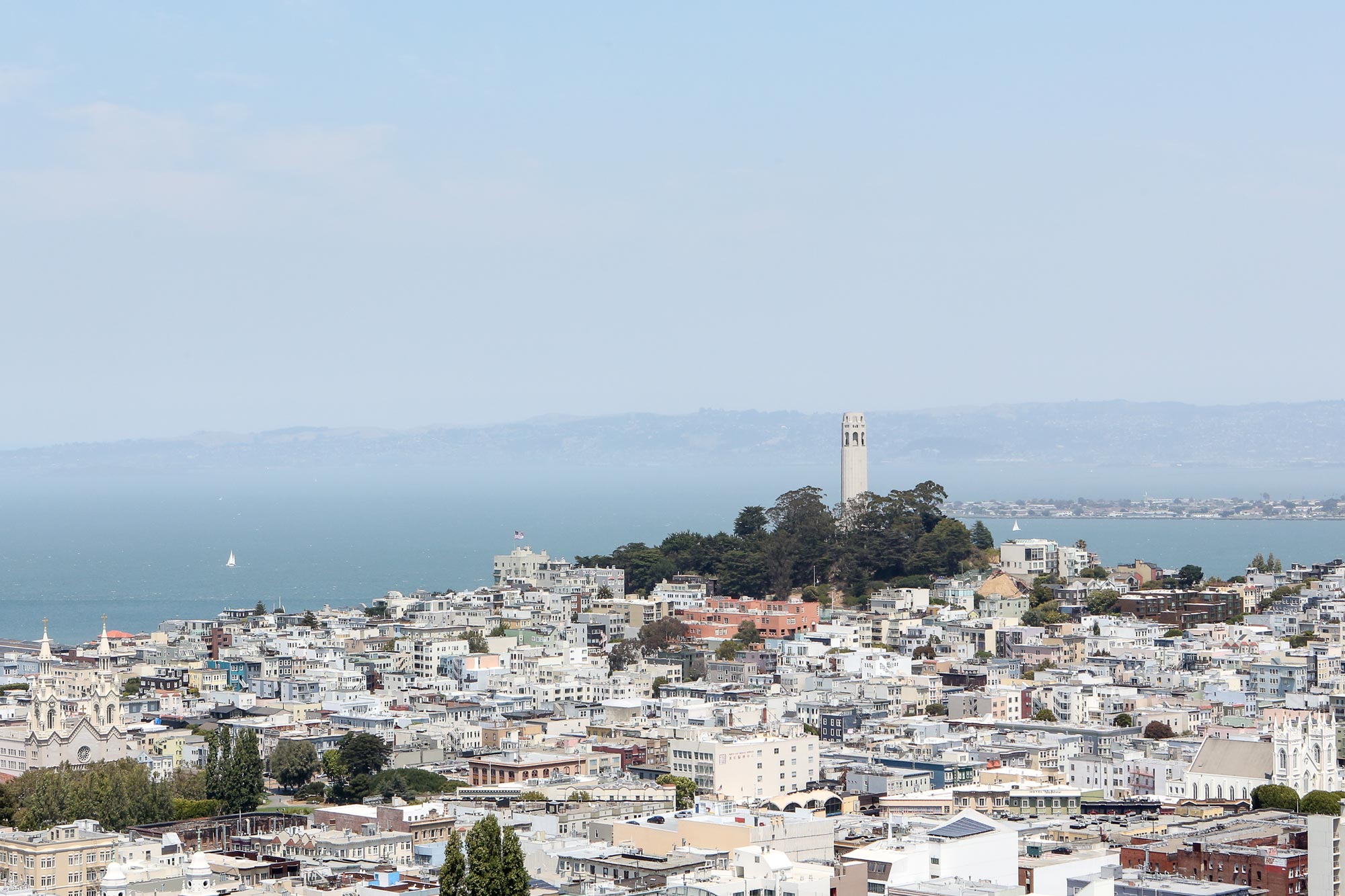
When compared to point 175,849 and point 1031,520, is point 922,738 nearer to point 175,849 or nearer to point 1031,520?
point 175,849

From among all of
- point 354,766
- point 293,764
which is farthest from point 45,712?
point 354,766

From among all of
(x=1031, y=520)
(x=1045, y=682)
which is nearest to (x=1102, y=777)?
(x=1045, y=682)

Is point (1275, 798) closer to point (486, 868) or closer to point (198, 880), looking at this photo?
→ point (486, 868)

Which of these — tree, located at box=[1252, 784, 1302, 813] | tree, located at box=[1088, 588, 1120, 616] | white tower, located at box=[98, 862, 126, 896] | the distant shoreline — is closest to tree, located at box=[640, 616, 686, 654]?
tree, located at box=[1088, 588, 1120, 616]

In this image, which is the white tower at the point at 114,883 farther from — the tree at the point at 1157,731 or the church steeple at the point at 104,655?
the church steeple at the point at 104,655

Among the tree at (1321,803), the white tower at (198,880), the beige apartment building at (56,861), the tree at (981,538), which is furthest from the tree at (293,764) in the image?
the tree at (981,538)

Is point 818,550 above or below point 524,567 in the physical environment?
above
